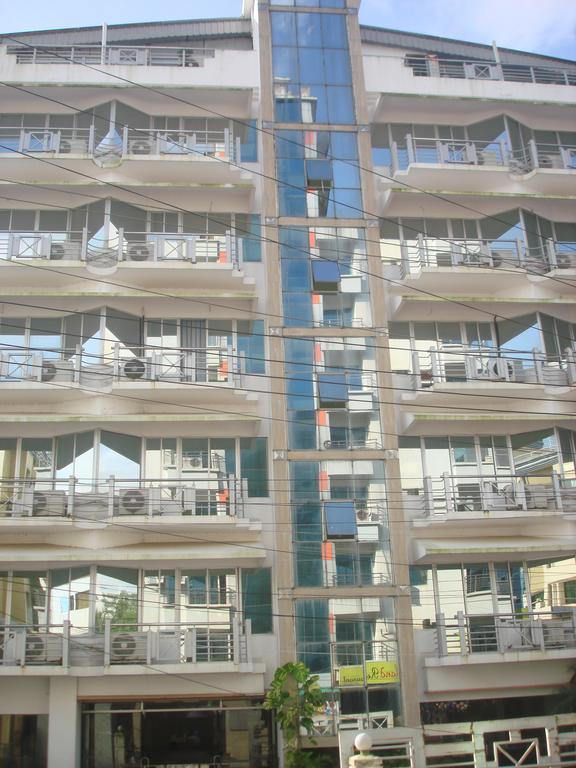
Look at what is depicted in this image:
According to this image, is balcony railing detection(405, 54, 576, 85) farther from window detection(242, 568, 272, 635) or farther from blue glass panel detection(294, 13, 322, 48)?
window detection(242, 568, 272, 635)

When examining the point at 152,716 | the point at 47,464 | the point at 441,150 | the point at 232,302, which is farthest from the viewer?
the point at 441,150

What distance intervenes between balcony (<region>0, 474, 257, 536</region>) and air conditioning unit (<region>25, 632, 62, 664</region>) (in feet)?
8.72

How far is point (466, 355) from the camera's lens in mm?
24422

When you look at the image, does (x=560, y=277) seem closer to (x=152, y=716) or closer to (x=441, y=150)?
(x=441, y=150)

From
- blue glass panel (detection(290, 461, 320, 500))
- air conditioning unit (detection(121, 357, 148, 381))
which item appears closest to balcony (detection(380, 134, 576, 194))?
blue glass panel (detection(290, 461, 320, 500))

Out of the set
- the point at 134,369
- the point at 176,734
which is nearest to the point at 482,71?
the point at 134,369

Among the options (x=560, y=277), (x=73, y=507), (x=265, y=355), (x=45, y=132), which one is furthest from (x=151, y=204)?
(x=560, y=277)

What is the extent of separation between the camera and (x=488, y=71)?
29.5 meters

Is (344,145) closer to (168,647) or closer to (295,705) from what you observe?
(168,647)

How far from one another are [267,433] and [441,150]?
1039 centimetres

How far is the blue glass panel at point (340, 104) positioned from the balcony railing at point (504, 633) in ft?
49.4

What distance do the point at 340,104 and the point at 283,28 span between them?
3.22 meters

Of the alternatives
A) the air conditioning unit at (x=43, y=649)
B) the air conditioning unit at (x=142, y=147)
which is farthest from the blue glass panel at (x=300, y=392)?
the air conditioning unit at (x=43, y=649)

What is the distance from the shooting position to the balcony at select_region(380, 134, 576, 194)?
26000 millimetres
